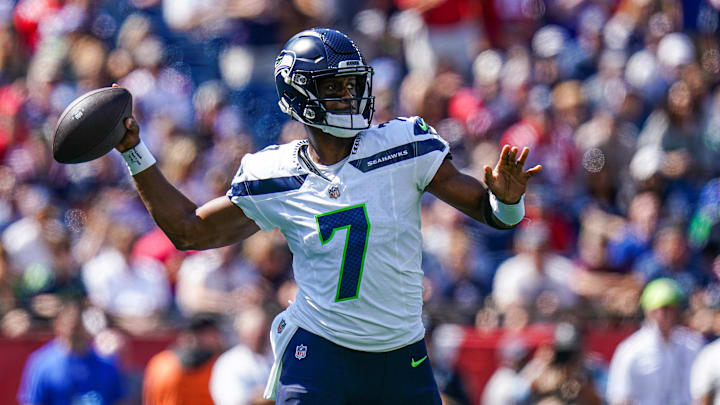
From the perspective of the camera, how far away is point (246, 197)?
4.62m

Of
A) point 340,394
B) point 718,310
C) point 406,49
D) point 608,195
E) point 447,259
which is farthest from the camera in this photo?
point 406,49

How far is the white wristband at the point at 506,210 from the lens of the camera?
4453 mm

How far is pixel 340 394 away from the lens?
439cm

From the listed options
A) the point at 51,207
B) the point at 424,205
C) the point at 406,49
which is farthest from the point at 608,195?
the point at 51,207

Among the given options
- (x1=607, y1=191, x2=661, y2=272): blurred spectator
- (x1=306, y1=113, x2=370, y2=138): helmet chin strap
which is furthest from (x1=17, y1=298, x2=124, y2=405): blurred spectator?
(x1=306, y1=113, x2=370, y2=138): helmet chin strap

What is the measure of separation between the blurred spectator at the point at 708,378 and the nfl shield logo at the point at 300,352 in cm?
428

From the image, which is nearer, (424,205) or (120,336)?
(120,336)

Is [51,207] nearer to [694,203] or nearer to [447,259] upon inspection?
[447,259]

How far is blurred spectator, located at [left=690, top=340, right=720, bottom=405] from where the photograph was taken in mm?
7965

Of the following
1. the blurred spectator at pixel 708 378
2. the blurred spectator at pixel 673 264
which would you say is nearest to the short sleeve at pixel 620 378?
the blurred spectator at pixel 708 378

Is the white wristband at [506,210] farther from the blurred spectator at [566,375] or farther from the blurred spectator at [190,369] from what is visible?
the blurred spectator at [190,369]

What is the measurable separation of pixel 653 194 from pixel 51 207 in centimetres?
489

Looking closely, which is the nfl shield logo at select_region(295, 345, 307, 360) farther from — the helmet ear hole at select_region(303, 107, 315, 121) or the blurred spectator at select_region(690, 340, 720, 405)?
the blurred spectator at select_region(690, 340, 720, 405)

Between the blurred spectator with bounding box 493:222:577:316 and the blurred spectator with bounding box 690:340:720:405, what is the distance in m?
1.19
